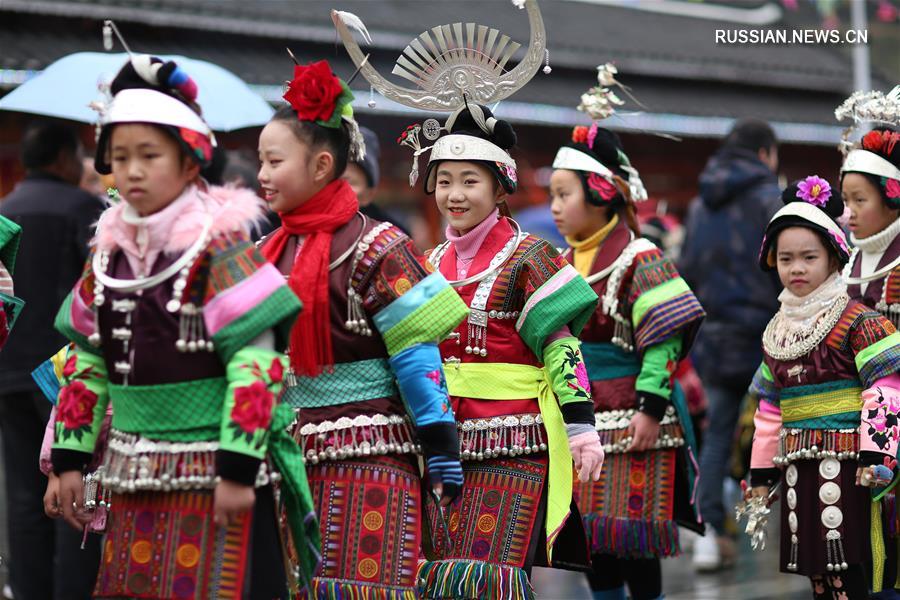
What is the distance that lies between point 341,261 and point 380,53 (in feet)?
29.5

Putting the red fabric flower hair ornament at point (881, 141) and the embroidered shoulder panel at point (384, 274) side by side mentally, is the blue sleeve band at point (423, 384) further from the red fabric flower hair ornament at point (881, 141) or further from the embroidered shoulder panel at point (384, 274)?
the red fabric flower hair ornament at point (881, 141)

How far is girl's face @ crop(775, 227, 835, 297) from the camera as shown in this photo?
5.11 m

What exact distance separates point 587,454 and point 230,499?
1.49 m

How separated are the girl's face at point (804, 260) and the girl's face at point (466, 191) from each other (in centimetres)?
115

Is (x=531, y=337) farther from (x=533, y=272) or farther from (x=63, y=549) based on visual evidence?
(x=63, y=549)

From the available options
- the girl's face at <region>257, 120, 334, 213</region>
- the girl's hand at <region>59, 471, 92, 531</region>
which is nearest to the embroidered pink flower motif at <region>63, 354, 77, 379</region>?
the girl's hand at <region>59, 471, 92, 531</region>

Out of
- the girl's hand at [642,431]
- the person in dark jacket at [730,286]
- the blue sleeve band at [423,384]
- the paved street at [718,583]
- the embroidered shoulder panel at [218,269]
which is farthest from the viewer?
the person in dark jacket at [730,286]

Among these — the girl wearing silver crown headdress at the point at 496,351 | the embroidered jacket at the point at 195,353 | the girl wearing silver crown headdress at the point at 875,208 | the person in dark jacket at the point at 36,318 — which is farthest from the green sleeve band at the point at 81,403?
the girl wearing silver crown headdress at the point at 875,208

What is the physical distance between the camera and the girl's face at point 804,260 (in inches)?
201

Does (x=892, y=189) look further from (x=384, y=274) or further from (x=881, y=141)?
(x=384, y=274)

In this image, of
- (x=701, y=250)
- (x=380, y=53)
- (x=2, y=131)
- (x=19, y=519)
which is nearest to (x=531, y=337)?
(x=19, y=519)

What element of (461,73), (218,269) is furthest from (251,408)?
(461,73)

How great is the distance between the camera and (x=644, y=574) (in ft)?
18.8

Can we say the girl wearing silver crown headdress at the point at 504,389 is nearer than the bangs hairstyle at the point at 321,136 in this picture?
No
